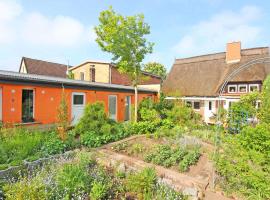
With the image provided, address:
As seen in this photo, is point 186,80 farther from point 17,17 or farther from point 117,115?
point 17,17

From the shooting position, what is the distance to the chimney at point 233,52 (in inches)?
882

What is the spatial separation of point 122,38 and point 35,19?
5022 millimetres

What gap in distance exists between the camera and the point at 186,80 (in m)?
24.4

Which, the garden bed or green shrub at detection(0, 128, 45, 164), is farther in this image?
the garden bed

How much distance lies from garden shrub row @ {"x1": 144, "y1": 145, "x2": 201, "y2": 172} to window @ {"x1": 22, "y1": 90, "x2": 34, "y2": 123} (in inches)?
272

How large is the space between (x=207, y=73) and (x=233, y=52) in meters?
3.53

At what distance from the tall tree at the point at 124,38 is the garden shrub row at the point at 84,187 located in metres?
8.77

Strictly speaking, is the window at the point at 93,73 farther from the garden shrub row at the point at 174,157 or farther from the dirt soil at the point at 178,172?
the garden shrub row at the point at 174,157

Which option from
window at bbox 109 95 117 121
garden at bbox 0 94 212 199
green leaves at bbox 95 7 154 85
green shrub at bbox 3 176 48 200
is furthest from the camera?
window at bbox 109 95 117 121

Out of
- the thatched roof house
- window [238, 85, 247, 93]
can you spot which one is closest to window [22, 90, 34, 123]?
the thatched roof house

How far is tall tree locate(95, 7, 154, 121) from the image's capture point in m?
12.4

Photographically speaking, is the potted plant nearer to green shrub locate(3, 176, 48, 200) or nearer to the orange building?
the orange building

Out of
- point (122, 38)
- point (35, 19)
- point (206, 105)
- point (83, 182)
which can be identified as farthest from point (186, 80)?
point (83, 182)

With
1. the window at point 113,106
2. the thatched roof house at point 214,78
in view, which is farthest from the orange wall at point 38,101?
the thatched roof house at point 214,78
